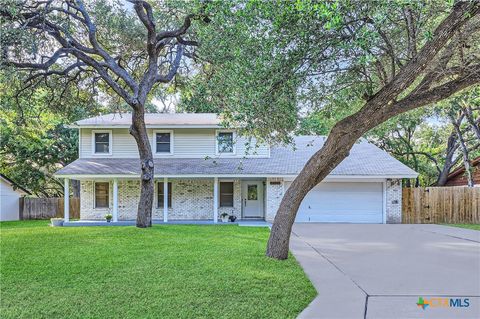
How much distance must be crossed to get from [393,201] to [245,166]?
278 inches

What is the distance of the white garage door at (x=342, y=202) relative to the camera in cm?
1700

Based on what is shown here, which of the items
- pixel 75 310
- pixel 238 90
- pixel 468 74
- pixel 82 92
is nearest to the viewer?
pixel 75 310

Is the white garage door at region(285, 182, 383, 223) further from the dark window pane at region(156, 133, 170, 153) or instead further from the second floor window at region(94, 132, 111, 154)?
the second floor window at region(94, 132, 111, 154)

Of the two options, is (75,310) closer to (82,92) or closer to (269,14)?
(269,14)

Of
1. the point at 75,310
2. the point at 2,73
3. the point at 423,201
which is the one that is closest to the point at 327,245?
the point at 75,310

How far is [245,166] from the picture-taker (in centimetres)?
1694

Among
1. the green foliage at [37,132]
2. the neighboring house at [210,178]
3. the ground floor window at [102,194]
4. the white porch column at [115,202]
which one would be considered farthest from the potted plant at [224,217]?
the green foliage at [37,132]

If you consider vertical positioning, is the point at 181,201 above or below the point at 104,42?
below

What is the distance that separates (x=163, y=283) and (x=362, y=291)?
304 centimetres

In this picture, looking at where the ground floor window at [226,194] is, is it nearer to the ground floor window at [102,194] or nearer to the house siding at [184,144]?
the house siding at [184,144]

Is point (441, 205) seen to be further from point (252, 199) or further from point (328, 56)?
point (328, 56)

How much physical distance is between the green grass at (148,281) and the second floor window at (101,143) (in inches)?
365

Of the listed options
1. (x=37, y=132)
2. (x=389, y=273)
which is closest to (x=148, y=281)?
(x=389, y=273)

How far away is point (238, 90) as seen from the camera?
7281 mm
